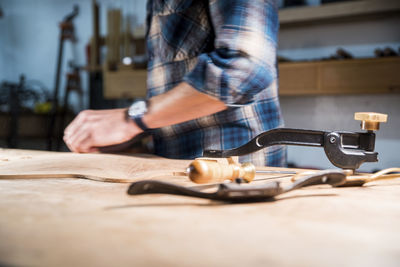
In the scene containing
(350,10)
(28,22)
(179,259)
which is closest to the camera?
(179,259)

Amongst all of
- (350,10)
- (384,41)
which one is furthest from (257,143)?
(384,41)

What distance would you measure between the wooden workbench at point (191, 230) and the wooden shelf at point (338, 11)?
2.43 metres

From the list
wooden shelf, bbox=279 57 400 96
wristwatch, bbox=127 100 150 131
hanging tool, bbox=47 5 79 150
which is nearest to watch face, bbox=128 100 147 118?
wristwatch, bbox=127 100 150 131

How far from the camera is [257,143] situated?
554 mm

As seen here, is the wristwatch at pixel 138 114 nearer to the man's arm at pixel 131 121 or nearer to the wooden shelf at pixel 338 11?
the man's arm at pixel 131 121

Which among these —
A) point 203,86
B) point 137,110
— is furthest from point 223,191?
point 137,110

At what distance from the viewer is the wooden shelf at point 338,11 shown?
2418mm

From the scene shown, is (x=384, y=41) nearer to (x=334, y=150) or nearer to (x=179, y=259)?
(x=334, y=150)

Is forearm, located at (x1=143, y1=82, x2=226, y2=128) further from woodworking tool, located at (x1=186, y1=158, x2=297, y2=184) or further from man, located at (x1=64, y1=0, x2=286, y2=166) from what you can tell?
woodworking tool, located at (x1=186, y1=158, x2=297, y2=184)

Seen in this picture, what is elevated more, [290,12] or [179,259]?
[290,12]

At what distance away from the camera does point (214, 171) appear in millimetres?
415

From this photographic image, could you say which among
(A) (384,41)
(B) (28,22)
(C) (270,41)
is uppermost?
(B) (28,22)

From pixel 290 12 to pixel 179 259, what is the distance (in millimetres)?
2823

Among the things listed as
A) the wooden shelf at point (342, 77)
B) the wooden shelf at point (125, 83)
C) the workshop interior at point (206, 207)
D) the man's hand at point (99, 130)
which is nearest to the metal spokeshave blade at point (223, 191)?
the workshop interior at point (206, 207)
